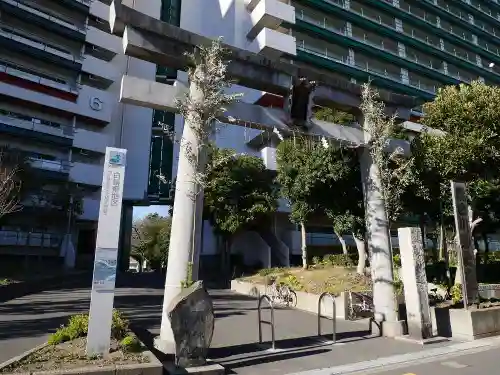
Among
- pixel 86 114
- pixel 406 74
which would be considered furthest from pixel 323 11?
pixel 86 114

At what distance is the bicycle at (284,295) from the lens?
14.6 meters

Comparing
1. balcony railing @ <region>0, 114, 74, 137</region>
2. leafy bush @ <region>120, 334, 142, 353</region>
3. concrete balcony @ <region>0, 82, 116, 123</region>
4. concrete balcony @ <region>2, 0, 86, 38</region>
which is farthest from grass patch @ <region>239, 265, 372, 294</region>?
concrete balcony @ <region>2, 0, 86, 38</region>

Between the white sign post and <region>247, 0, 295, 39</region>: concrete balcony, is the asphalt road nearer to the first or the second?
the white sign post

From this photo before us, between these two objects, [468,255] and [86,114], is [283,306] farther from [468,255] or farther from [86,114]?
[86,114]

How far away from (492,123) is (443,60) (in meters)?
37.6

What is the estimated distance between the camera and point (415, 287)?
8672 mm

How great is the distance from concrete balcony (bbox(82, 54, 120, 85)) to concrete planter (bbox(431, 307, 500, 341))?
111 feet

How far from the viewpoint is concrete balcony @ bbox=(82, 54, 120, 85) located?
33.5m

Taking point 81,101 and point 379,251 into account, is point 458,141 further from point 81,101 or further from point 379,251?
point 81,101

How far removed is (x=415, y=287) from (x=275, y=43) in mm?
28264

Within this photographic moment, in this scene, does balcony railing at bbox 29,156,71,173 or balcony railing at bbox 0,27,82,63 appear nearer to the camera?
balcony railing at bbox 29,156,71,173

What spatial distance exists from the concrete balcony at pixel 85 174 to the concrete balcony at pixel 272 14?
19.6 metres

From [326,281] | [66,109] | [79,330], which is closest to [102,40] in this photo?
[66,109]

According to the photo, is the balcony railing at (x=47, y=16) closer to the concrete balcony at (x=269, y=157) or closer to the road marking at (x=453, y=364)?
the concrete balcony at (x=269, y=157)
